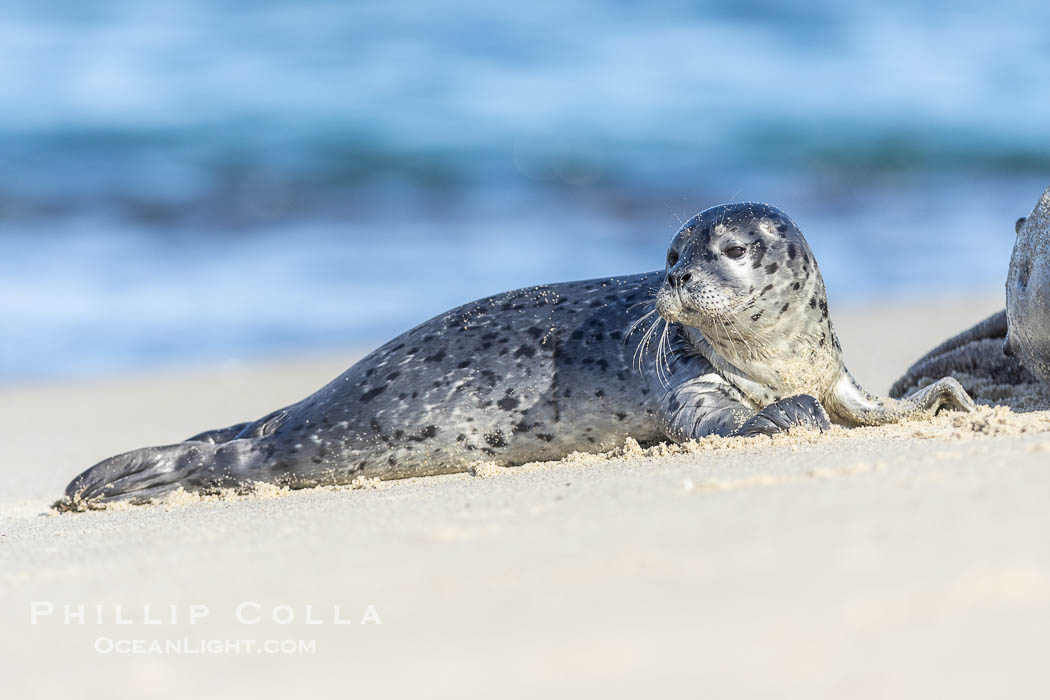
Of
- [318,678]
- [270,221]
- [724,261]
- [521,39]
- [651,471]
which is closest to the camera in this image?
[318,678]

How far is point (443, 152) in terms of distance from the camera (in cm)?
1540

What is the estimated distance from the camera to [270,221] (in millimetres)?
12500

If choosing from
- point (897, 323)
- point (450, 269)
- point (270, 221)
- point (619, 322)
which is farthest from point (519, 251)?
point (619, 322)

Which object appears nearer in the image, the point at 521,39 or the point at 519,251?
the point at 519,251

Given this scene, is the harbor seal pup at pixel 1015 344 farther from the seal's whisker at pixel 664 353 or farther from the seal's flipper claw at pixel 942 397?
the seal's whisker at pixel 664 353

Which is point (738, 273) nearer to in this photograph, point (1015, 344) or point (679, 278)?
point (679, 278)

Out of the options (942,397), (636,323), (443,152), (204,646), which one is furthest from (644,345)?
(443,152)

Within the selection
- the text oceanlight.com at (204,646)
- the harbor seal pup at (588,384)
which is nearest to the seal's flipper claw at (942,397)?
the harbor seal pup at (588,384)

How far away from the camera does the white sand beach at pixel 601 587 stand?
1.77m

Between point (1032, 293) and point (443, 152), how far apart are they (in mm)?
11796

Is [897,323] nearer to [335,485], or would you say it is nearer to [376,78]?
[335,485]

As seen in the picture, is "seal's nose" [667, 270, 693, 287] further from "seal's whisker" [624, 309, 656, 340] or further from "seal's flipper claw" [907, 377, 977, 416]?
"seal's flipper claw" [907, 377, 977, 416]

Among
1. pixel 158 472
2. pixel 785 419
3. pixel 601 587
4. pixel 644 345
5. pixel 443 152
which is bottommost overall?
pixel 601 587

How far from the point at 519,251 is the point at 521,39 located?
949cm
